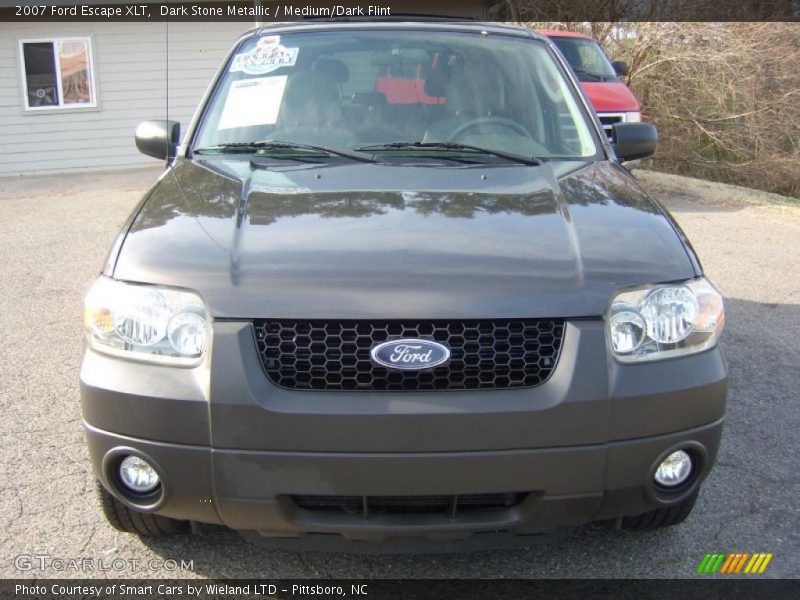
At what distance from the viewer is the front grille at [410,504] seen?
248cm

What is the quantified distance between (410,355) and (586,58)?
10.0m

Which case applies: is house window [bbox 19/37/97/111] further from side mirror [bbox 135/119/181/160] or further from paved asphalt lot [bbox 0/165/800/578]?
side mirror [bbox 135/119/181/160]

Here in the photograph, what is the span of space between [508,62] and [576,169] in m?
0.94

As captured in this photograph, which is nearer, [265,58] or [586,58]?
[265,58]

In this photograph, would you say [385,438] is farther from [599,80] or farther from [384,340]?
[599,80]

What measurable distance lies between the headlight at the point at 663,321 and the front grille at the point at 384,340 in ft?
0.72

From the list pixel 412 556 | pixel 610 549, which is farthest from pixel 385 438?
pixel 610 549

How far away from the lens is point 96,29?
1534 cm

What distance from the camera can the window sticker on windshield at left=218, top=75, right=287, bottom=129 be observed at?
3.79 m

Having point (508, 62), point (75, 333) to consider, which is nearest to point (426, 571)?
point (508, 62)

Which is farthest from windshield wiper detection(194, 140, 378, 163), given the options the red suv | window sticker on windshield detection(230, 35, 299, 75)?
the red suv

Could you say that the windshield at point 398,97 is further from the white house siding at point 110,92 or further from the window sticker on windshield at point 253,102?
the white house siding at point 110,92

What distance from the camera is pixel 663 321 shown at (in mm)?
→ 2564

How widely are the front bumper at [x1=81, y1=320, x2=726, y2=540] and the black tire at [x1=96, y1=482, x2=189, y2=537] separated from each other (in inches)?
14.3
